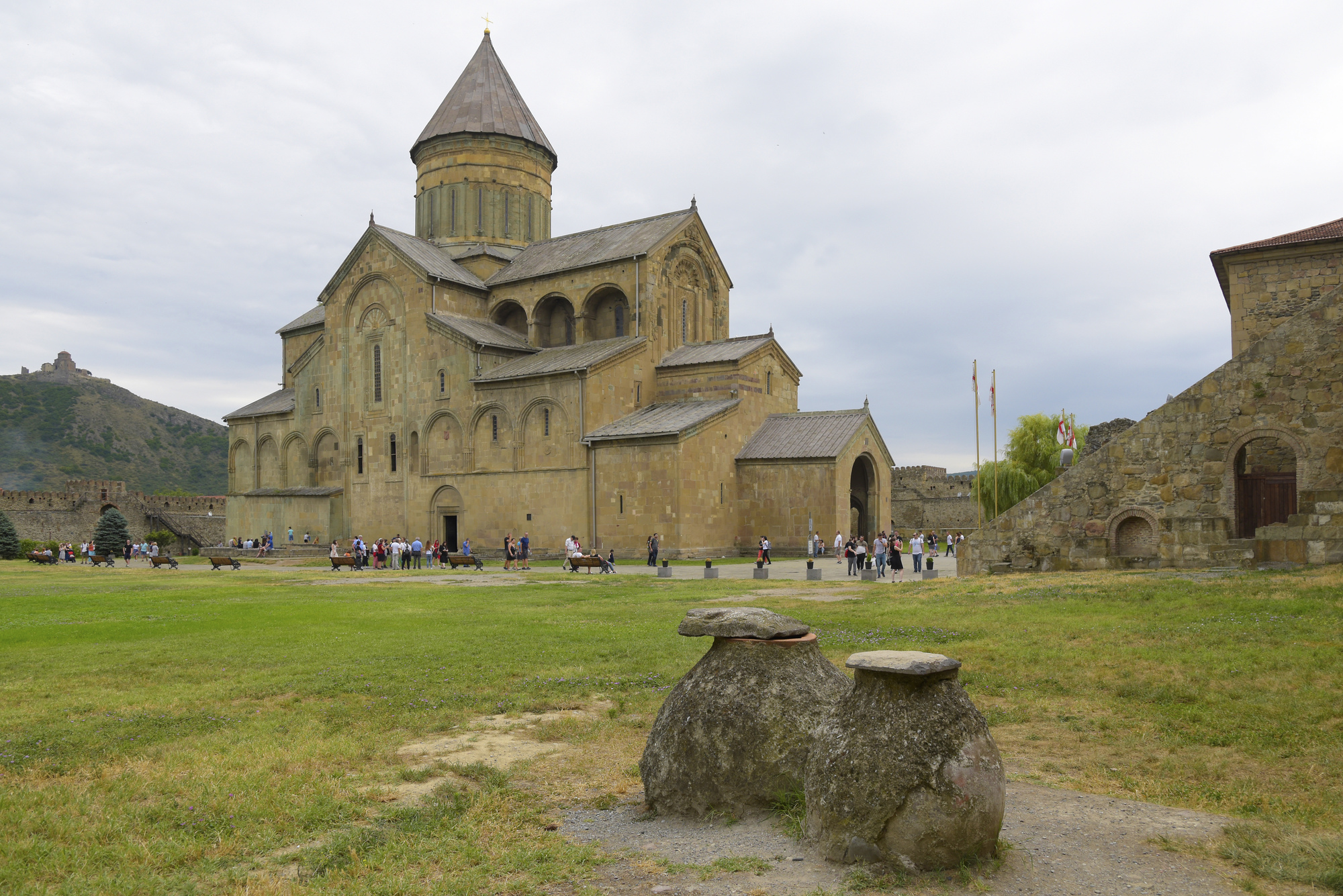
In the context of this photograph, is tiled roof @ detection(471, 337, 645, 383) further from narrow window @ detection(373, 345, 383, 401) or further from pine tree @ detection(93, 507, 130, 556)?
pine tree @ detection(93, 507, 130, 556)

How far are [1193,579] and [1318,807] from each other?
11.4 metres

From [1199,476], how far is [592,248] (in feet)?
88.0

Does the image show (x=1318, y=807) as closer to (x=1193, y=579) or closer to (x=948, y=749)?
(x=948, y=749)

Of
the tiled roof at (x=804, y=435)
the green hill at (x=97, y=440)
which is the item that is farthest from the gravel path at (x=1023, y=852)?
the green hill at (x=97, y=440)

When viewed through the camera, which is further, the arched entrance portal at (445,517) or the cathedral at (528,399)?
the arched entrance portal at (445,517)

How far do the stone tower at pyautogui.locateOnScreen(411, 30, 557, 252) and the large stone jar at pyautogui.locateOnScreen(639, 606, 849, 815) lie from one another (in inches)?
1581

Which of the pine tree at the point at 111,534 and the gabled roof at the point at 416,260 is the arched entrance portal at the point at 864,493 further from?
the pine tree at the point at 111,534

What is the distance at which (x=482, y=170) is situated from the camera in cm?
4409

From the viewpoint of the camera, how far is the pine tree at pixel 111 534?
44.9 metres

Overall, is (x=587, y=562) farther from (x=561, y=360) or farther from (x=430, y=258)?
(x=430, y=258)

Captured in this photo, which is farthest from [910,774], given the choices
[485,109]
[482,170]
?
[485,109]

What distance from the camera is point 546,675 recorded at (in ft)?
34.0

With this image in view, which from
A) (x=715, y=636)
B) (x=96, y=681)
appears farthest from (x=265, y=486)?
(x=715, y=636)

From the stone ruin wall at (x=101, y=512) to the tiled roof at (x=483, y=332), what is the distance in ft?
67.9
